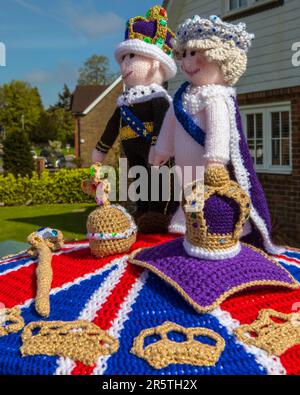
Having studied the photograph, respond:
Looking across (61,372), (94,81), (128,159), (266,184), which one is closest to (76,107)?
(94,81)

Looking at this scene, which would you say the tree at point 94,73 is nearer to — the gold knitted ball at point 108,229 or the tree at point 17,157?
the tree at point 17,157

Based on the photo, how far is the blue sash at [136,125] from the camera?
9.96ft

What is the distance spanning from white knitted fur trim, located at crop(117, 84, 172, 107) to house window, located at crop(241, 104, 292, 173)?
10.9 ft

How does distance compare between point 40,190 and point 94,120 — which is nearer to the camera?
point 40,190

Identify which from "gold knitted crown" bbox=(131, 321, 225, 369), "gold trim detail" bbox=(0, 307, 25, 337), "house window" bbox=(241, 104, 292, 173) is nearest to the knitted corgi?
"gold knitted crown" bbox=(131, 321, 225, 369)

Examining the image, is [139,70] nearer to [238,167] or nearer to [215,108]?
[215,108]

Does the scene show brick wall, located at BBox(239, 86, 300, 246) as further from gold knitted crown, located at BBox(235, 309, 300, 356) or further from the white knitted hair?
gold knitted crown, located at BBox(235, 309, 300, 356)

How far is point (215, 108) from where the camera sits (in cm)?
223

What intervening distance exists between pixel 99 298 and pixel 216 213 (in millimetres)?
616

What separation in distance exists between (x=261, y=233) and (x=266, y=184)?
4270 mm

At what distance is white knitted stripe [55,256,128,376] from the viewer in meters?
1.58

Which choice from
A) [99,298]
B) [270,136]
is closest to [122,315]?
[99,298]

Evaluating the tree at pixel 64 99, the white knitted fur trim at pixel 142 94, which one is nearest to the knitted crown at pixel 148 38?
the white knitted fur trim at pixel 142 94
